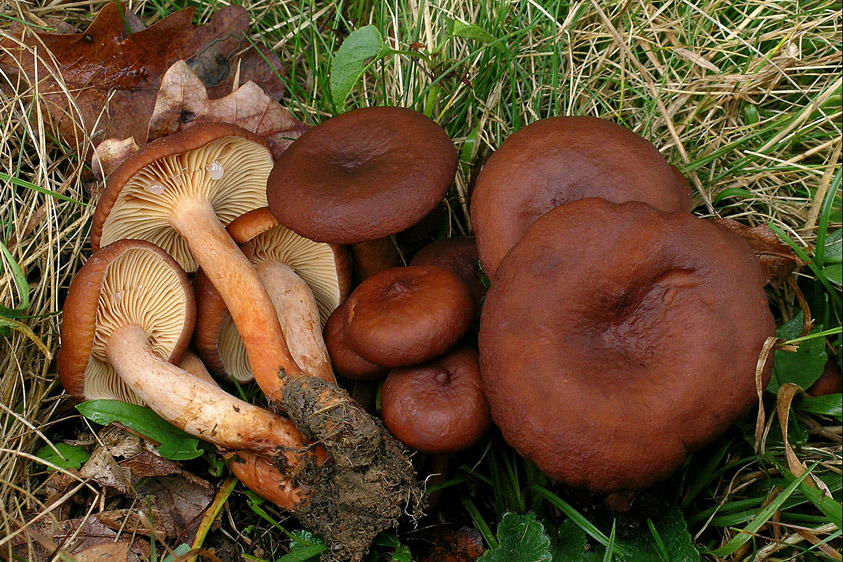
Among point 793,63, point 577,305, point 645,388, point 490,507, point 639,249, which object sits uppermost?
point 793,63

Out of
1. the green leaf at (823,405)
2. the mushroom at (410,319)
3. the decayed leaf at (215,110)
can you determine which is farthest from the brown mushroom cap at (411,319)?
the green leaf at (823,405)

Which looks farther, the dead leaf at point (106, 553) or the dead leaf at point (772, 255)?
the dead leaf at point (772, 255)

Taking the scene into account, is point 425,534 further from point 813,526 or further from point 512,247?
point 813,526

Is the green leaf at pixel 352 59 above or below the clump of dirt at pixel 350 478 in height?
above

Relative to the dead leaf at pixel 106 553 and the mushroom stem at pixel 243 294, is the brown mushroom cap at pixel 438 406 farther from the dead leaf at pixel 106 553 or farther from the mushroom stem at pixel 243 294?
the dead leaf at pixel 106 553

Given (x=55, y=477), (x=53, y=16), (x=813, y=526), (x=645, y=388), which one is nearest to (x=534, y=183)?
(x=645, y=388)

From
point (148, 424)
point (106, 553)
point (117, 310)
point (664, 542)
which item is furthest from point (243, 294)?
point (664, 542)

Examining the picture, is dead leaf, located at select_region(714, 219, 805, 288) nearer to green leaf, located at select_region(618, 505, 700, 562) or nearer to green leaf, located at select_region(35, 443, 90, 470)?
green leaf, located at select_region(618, 505, 700, 562)

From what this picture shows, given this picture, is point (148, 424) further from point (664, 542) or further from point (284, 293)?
point (664, 542)
